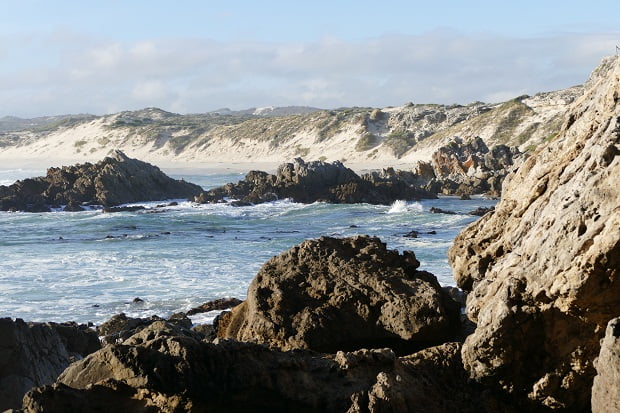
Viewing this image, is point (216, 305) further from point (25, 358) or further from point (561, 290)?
point (561, 290)

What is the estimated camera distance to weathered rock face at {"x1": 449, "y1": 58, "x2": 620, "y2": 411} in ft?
15.6

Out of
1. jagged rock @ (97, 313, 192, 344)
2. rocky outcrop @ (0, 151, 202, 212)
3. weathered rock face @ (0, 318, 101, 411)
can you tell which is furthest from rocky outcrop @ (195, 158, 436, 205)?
weathered rock face @ (0, 318, 101, 411)

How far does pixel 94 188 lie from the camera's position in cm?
4253

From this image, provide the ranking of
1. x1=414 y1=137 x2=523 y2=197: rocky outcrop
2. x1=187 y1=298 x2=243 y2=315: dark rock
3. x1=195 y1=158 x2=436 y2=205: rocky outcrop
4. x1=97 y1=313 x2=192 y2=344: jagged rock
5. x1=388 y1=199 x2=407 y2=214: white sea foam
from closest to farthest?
x1=97 y1=313 x2=192 y2=344: jagged rock, x1=187 y1=298 x2=243 y2=315: dark rock, x1=388 y1=199 x2=407 y2=214: white sea foam, x1=195 y1=158 x2=436 y2=205: rocky outcrop, x1=414 y1=137 x2=523 y2=197: rocky outcrop

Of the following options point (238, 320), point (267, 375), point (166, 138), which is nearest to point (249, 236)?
point (238, 320)

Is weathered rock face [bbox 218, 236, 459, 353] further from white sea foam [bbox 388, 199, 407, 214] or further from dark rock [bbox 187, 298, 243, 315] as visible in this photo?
white sea foam [bbox 388, 199, 407, 214]

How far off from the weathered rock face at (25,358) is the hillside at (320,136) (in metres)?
52.1

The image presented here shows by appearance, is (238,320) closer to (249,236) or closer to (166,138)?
(249,236)

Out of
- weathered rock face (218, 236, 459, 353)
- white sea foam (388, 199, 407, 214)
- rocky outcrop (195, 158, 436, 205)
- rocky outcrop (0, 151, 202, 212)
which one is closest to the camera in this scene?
weathered rock face (218, 236, 459, 353)

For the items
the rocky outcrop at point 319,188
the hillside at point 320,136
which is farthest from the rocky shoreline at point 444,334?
the hillside at point 320,136

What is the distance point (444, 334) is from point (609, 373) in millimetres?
2152

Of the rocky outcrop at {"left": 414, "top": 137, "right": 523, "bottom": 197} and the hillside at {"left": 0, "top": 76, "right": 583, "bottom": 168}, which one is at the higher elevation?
the hillside at {"left": 0, "top": 76, "right": 583, "bottom": 168}

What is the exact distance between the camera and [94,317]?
14359 mm

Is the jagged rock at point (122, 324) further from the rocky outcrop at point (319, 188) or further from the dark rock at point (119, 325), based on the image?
the rocky outcrop at point (319, 188)
